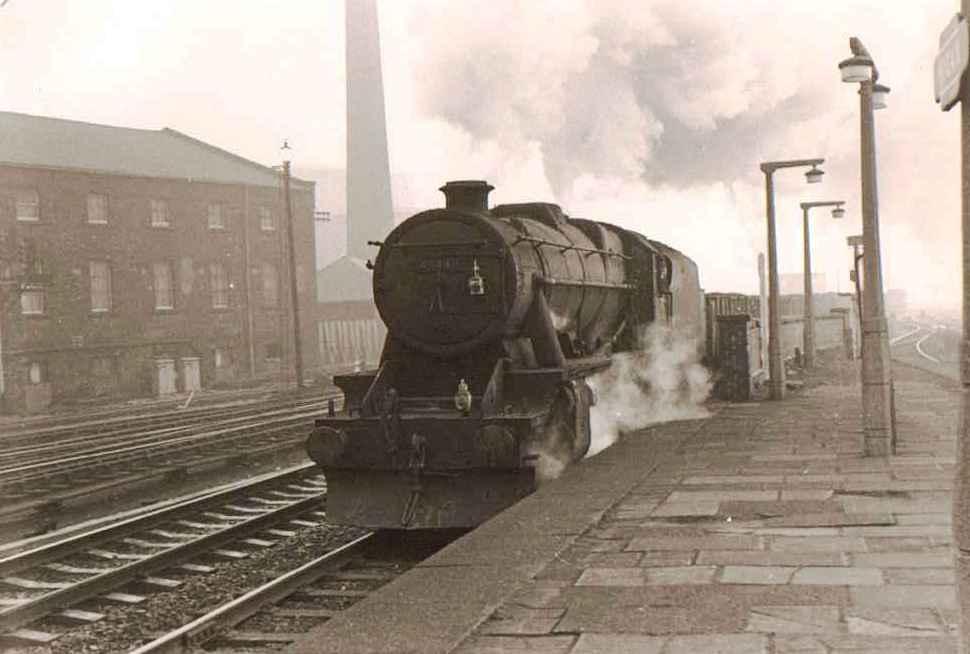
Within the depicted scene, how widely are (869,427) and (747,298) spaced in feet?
58.7

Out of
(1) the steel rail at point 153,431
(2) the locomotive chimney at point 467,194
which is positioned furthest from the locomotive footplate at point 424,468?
(1) the steel rail at point 153,431

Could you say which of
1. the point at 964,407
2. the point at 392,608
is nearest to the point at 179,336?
the point at 392,608

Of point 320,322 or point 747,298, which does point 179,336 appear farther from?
point 747,298

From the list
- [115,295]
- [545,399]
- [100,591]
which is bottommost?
[100,591]

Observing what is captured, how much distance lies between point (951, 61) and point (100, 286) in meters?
31.3

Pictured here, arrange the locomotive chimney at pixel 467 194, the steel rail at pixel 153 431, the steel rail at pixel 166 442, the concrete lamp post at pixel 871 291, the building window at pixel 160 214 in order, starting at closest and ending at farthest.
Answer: the locomotive chimney at pixel 467 194 < the concrete lamp post at pixel 871 291 < the steel rail at pixel 166 442 < the steel rail at pixel 153 431 < the building window at pixel 160 214

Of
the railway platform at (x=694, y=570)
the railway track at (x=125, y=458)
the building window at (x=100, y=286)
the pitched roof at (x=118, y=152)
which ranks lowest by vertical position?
the railway track at (x=125, y=458)

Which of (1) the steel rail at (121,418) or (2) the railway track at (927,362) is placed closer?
(1) the steel rail at (121,418)

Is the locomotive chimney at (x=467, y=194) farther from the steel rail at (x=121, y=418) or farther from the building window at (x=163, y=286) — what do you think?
the building window at (x=163, y=286)

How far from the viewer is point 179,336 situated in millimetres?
34000

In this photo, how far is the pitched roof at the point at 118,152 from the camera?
3028cm

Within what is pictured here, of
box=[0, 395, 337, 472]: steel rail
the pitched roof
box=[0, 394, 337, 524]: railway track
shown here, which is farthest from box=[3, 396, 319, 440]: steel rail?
the pitched roof

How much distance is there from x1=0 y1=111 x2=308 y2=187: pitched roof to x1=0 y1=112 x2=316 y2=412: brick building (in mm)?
65

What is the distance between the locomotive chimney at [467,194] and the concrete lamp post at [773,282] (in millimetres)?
9215
